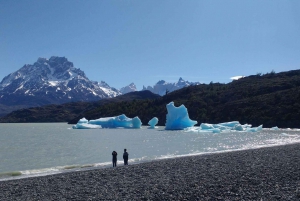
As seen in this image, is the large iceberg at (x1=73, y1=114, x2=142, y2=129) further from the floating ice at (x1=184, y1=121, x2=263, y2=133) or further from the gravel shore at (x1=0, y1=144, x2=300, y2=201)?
the gravel shore at (x1=0, y1=144, x2=300, y2=201)

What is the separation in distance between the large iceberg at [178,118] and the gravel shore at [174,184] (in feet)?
137

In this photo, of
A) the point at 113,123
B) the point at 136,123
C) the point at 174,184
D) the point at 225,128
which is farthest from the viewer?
the point at 113,123

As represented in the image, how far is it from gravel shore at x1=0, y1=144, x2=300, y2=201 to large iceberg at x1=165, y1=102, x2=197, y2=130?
137 ft

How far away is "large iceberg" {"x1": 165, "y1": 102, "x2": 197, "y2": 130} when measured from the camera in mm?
56625

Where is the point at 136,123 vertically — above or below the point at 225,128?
above

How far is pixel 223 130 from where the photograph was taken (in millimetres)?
55688

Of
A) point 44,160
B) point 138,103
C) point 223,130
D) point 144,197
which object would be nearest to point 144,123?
point 138,103

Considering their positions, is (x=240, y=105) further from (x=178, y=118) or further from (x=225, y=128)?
(x=178, y=118)

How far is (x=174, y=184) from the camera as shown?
36.0ft

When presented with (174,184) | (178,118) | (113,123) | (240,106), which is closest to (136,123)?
(113,123)

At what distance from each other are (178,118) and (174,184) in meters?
47.6

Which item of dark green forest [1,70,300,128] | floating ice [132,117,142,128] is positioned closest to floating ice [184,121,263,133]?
dark green forest [1,70,300,128]

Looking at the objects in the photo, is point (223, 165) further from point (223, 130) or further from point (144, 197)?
point (223, 130)

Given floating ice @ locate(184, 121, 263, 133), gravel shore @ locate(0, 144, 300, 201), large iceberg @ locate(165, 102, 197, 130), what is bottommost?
gravel shore @ locate(0, 144, 300, 201)
